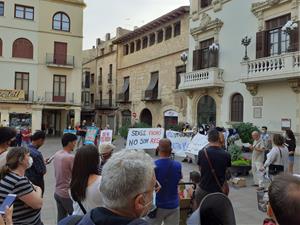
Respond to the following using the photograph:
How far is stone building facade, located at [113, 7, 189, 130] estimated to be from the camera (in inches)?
1127

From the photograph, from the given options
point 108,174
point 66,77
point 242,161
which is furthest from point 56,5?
point 108,174

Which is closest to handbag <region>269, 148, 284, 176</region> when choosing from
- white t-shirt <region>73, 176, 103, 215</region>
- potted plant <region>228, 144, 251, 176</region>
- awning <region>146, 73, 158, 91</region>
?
potted plant <region>228, 144, 251, 176</region>

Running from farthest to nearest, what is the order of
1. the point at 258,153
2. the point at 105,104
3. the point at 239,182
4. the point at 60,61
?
1. the point at 105,104
2. the point at 60,61
3. the point at 239,182
4. the point at 258,153

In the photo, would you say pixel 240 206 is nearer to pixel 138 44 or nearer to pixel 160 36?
pixel 160 36

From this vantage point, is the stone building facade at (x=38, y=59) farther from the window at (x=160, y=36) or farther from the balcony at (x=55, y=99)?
the window at (x=160, y=36)

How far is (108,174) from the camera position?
1.88m

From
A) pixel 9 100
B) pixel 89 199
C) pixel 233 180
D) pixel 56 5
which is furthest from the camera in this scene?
pixel 56 5

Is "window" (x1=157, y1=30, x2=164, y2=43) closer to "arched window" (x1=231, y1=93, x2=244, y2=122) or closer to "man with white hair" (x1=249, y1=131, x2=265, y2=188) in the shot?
"arched window" (x1=231, y1=93, x2=244, y2=122)

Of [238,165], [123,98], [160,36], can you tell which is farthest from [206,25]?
[123,98]

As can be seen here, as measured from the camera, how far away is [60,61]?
32.8 metres

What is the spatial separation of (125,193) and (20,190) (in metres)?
1.70

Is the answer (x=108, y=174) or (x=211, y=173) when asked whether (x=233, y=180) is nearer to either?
(x=211, y=173)

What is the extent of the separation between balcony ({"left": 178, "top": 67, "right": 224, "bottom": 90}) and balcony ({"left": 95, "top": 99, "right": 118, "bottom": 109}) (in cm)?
1570

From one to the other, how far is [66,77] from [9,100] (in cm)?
552
